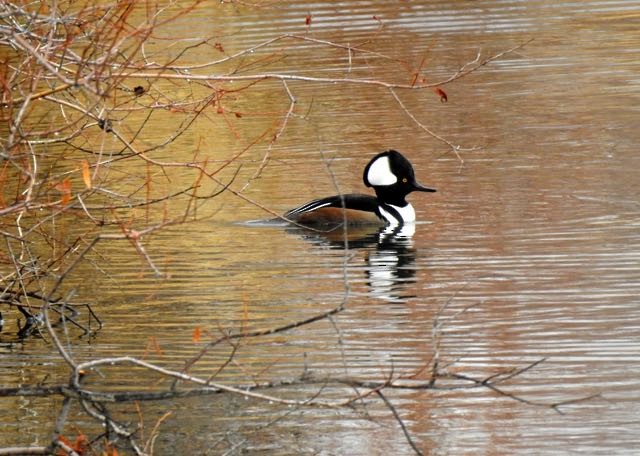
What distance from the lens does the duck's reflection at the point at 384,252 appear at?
1164cm

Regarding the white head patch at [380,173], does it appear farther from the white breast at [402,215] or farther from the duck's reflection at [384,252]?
the duck's reflection at [384,252]

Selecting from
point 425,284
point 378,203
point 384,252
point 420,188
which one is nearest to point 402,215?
point 378,203

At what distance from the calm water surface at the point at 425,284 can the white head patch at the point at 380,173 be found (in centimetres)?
49

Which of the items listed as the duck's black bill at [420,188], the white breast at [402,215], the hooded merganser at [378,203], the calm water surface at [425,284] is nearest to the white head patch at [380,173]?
the hooded merganser at [378,203]

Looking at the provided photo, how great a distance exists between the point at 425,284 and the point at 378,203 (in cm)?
280

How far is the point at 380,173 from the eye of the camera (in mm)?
14727

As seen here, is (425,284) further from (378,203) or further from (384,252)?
(378,203)

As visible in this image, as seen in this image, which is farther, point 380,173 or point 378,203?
point 380,173

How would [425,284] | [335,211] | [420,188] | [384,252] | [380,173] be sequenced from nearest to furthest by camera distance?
[425,284], [384,252], [335,211], [420,188], [380,173]

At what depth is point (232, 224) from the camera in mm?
14305

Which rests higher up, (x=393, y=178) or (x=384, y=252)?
(x=393, y=178)

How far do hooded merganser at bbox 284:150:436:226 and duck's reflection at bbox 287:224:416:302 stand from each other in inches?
4.4

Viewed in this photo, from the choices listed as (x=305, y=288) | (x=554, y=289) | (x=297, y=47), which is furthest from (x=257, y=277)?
(x=297, y=47)

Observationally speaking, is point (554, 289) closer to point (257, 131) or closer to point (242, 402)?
point (242, 402)
